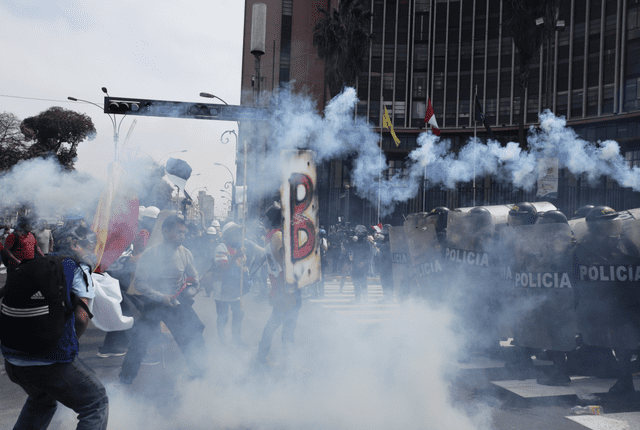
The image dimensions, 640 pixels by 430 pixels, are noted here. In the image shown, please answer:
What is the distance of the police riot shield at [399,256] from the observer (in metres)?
9.10

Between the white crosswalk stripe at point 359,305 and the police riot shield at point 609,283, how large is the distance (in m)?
4.53

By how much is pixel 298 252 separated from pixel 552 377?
3.29 m

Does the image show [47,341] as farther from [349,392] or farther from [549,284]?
[549,284]

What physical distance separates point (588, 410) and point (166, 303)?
14.2 feet

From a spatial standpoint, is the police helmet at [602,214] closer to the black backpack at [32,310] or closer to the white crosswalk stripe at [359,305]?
the white crosswalk stripe at [359,305]

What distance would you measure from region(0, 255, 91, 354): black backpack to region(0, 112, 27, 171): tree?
57.9 feet

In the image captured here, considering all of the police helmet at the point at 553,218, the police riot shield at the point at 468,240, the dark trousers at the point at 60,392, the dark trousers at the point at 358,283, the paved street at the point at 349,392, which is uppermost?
the police helmet at the point at 553,218

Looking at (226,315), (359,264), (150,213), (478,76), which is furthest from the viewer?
(478,76)

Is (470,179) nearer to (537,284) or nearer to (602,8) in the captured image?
(602,8)

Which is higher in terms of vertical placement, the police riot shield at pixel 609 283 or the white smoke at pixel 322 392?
the police riot shield at pixel 609 283

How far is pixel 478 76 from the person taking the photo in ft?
110

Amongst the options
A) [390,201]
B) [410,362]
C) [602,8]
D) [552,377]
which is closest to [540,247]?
[552,377]

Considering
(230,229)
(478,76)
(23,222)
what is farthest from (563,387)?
(478,76)

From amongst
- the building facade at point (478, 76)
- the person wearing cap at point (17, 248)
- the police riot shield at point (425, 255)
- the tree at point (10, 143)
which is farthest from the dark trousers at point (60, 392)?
the building facade at point (478, 76)
